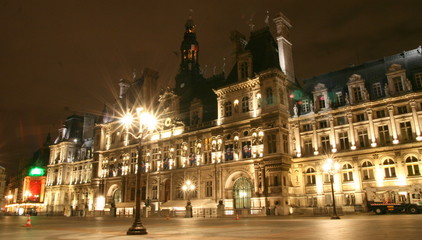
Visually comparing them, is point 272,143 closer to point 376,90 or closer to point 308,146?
point 308,146

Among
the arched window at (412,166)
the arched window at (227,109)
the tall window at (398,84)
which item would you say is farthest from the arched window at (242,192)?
the tall window at (398,84)

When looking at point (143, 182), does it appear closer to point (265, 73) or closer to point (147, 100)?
A: point (147, 100)

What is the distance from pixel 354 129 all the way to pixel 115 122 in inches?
1582

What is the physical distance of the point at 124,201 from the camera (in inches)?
2103

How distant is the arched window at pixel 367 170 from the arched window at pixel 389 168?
1.25 meters

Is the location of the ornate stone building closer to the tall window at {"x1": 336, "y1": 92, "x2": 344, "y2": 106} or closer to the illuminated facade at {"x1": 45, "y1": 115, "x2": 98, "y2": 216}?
the tall window at {"x1": 336, "y1": 92, "x2": 344, "y2": 106}

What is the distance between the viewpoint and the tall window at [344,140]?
37156 mm

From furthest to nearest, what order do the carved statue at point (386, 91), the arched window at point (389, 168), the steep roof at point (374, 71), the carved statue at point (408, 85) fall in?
the steep roof at point (374, 71) → the carved statue at point (386, 91) → the carved statue at point (408, 85) → the arched window at point (389, 168)

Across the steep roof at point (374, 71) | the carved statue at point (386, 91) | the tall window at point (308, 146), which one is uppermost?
the steep roof at point (374, 71)

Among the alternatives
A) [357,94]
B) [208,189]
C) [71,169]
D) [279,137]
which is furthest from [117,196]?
[357,94]

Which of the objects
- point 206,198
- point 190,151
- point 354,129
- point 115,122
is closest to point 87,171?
point 115,122

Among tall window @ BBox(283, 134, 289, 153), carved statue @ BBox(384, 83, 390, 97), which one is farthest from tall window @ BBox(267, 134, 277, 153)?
carved statue @ BBox(384, 83, 390, 97)

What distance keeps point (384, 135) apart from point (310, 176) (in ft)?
29.4

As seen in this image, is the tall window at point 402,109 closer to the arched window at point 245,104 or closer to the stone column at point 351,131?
the stone column at point 351,131
